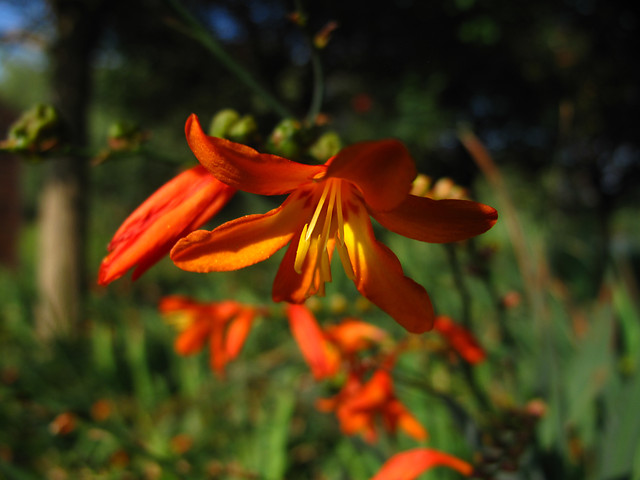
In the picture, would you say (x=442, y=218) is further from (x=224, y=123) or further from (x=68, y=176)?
(x=68, y=176)

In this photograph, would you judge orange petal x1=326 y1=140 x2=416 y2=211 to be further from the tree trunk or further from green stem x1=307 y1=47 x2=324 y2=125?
the tree trunk

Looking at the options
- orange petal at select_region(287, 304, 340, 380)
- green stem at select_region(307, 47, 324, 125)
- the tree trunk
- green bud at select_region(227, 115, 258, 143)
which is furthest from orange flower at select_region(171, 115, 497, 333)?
the tree trunk

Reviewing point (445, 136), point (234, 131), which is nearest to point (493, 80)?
point (445, 136)

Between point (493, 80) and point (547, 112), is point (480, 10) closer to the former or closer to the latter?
point (493, 80)

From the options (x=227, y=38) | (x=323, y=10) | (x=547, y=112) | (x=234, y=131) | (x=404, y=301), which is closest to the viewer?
(x=404, y=301)

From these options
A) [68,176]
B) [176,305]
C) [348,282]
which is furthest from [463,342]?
[68,176]

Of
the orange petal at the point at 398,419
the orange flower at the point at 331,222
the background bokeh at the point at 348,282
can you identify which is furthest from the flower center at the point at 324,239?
the orange petal at the point at 398,419
